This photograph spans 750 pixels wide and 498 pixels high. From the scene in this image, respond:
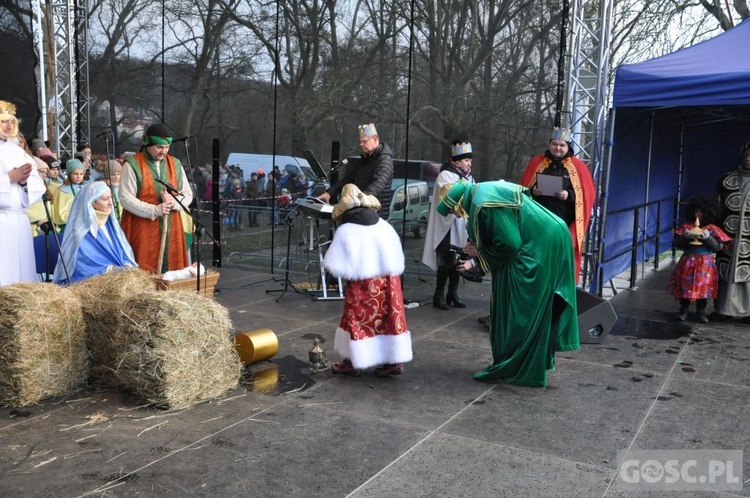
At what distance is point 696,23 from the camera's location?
21.8 metres

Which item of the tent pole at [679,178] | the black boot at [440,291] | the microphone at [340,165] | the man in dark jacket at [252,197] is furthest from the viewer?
the tent pole at [679,178]

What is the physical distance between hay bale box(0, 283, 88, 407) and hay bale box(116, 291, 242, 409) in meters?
0.39

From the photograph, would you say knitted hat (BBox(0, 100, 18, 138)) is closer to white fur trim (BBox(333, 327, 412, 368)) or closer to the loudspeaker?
white fur trim (BBox(333, 327, 412, 368))

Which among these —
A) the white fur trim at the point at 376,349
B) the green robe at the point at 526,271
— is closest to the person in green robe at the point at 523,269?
the green robe at the point at 526,271

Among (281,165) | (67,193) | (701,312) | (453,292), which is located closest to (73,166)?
(67,193)

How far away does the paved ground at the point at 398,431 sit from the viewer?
3723 mm

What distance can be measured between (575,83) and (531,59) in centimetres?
80

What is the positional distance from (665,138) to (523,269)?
754cm

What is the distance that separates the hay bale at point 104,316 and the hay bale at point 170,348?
18 centimetres

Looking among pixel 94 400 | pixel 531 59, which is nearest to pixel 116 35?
pixel 531 59

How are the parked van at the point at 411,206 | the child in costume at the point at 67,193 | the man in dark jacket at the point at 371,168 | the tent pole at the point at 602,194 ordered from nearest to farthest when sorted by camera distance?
the man in dark jacket at the point at 371,168 < the tent pole at the point at 602,194 < the child in costume at the point at 67,193 < the parked van at the point at 411,206

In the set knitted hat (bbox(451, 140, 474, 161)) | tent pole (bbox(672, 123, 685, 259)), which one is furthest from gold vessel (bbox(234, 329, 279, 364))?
tent pole (bbox(672, 123, 685, 259))

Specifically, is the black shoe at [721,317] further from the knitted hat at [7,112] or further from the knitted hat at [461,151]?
the knitted hat at [7,112]

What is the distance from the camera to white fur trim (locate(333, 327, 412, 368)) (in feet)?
17.4
